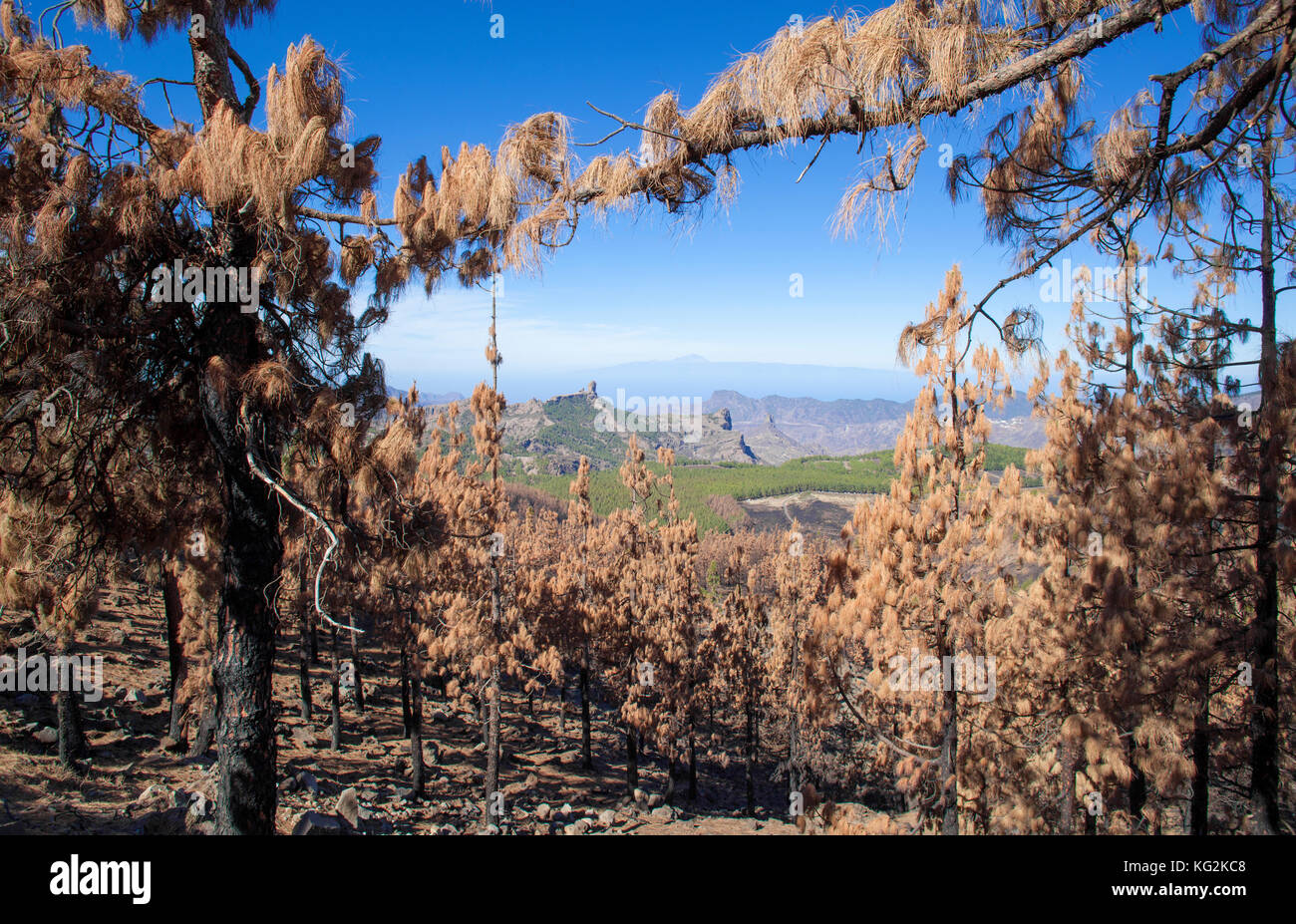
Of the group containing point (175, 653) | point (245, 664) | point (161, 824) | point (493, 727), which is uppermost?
point (245, 664)

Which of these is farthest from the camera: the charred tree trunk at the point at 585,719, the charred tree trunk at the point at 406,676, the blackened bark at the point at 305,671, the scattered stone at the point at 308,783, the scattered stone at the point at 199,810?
the charred tree trunk at the point at 585,719

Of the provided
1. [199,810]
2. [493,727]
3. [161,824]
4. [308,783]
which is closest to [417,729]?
[308,783]

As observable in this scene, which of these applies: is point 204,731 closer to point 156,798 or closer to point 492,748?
point 156,798

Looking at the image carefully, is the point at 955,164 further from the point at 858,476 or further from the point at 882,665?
the point at 858,476

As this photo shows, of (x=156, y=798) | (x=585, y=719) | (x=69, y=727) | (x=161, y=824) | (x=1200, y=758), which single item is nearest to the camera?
(x=161, y=824)

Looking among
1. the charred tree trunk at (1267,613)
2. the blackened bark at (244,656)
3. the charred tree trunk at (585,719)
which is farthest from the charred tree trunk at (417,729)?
the charred tree trunk at (1267,613)

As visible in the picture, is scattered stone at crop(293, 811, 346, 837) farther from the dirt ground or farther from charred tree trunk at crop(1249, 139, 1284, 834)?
charred tree trunk at crop(1249, 139, 1284, 834)

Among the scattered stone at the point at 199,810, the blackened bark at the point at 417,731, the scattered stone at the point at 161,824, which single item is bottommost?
the blackened bark at the point at 417,731

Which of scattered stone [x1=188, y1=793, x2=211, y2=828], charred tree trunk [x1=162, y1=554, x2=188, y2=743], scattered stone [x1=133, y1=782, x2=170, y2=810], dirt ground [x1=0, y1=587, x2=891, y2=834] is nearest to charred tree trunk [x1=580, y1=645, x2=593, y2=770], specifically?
dirt ground [x1=0, y1=587, x2=891, y2=834]

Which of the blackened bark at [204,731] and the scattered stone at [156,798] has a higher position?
the scattered stone at [156,798]

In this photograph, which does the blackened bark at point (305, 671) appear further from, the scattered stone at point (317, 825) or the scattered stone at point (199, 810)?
the scattered stone at point (199, 810)
